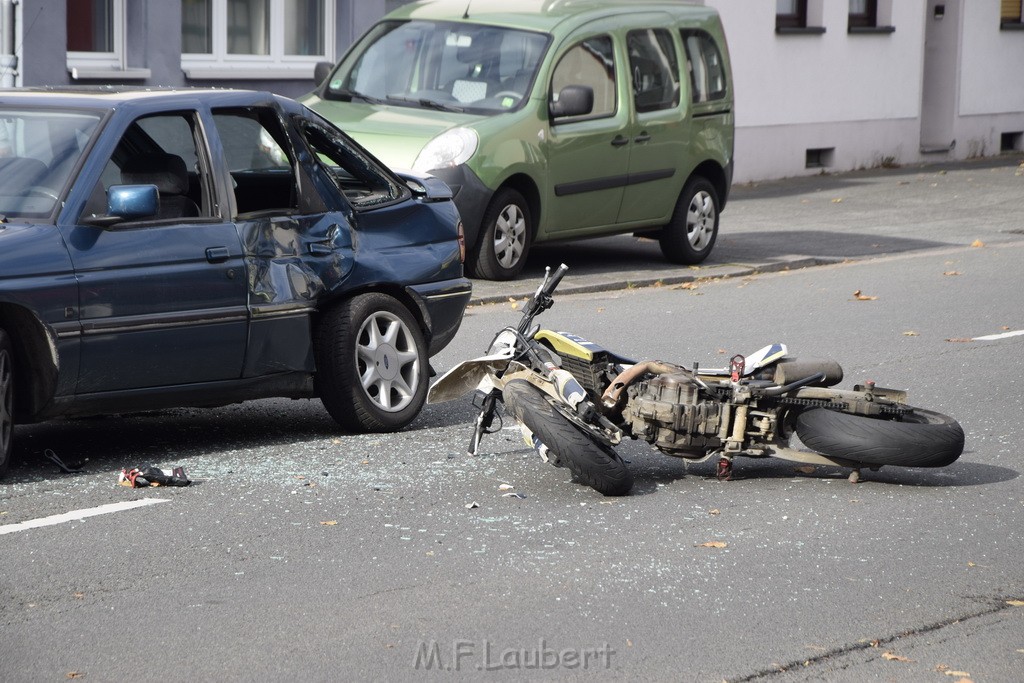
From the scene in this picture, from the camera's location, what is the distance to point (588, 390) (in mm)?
7430

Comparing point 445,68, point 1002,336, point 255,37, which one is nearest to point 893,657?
point 1002,336

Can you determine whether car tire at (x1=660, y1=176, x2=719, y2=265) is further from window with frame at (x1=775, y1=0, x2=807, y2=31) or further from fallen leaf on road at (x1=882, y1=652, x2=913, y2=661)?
fallen leaf on road at (x1=882, y1=652, x2=913, y2=661)

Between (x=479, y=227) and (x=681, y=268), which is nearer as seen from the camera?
(x=479, y=227)

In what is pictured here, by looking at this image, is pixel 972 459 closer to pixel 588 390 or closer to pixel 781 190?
pixel 588 390

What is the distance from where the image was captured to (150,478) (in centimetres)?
701

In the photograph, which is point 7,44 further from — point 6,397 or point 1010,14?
point 1010,14

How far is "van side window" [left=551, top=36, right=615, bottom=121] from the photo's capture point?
46.9 ft

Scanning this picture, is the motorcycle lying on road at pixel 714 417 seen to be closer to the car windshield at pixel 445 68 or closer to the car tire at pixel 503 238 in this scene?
the car tire at pixel 503 238

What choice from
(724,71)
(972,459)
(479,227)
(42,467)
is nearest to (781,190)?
(724,71)

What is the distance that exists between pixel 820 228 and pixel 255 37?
6.79 meters

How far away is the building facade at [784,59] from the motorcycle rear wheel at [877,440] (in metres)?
8.46

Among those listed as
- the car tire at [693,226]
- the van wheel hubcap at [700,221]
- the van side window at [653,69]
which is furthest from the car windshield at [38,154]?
the van wheel hubcap at [700,221]

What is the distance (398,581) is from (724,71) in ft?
35.9

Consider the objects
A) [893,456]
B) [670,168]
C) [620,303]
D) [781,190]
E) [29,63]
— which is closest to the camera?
[893,456]
